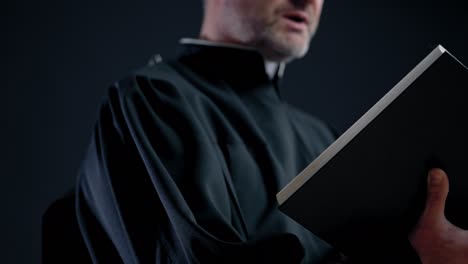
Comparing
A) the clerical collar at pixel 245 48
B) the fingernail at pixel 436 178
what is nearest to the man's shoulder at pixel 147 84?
the clerical collar at pixel 245 48

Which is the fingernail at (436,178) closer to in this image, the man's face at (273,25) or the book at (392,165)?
the book at (392,165)

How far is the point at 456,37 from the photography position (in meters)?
1.83

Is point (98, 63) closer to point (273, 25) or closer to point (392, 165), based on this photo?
point (273, 25)

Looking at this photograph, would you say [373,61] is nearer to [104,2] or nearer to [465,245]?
[104,2]

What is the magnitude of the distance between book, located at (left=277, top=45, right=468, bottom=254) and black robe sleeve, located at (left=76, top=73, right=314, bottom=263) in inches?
2.7

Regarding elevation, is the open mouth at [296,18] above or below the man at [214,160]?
above

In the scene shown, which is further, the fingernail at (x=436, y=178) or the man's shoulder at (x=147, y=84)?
the man's shoulder at (x=147, y=84)

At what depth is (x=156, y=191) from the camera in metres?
0.83

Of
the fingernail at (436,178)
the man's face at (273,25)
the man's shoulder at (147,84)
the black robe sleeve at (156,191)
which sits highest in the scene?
the man's face at (273,25)

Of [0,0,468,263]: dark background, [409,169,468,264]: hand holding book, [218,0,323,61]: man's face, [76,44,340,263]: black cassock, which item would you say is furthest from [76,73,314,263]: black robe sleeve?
[0,0,468,263]: dark background

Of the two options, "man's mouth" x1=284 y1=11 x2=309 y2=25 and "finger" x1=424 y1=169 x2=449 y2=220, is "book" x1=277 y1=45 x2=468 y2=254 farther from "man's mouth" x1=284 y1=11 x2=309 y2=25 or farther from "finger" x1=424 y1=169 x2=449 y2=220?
"man's mouth" x1=284 y1=11 x2=309 y2=25

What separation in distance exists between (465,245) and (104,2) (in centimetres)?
123

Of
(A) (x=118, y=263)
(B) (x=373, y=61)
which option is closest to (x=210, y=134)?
(A) (x=118, y=263)

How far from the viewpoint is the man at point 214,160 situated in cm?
74
